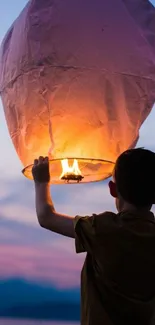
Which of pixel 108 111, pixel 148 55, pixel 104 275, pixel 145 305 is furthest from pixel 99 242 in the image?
pixel 148 55

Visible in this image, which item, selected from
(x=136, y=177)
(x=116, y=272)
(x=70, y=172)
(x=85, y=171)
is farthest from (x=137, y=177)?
(x=85, y=171)

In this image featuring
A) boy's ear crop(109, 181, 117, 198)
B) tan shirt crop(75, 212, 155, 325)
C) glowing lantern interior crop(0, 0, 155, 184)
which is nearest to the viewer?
tan shirt crop(75, 212, 155, 325)

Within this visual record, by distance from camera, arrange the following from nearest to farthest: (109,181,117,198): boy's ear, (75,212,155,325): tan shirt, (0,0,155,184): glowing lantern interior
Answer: (75,212,155,325): tan shirt → (109,181,117,198): boy's ear → (0,0,155,184): glowing lantern interior

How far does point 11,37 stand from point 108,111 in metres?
0.46

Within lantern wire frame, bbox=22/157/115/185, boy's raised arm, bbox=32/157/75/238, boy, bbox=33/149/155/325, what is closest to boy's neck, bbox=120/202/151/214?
boy, bbox=33/149/155/325

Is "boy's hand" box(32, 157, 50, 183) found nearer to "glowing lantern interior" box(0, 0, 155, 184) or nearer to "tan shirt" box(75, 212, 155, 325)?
"glowing lantern interior" box(0, 0, 155, 184)

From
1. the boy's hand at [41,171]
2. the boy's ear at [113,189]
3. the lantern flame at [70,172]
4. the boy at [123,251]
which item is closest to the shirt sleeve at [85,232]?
the boy at [123,251]

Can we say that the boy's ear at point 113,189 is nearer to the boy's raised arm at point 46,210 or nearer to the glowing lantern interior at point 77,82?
the boy's raised arm at point 46,210

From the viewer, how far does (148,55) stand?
6.18 ft

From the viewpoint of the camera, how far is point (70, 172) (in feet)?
5.82

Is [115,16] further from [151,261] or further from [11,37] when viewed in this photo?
[151,261]

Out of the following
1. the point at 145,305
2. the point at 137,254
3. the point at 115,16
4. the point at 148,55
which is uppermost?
the point at 115,16

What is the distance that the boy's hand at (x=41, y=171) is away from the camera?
1.59m

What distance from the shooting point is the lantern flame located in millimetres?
1774
